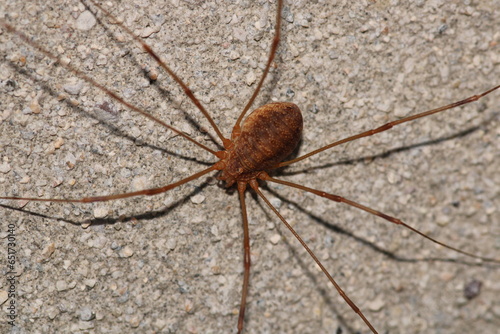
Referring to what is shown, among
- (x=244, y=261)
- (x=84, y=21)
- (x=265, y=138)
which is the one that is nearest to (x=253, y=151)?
(x=265, y=138)

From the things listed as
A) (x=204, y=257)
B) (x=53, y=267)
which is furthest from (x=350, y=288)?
(x=53, y=267)

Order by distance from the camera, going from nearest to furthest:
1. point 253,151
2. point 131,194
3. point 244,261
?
point 131,194, point 253,151, point 244,261

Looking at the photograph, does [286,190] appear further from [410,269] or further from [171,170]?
[410,269]

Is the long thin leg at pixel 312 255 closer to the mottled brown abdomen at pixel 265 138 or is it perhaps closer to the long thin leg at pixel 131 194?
the mottled brown abdomen at pixel 265 138

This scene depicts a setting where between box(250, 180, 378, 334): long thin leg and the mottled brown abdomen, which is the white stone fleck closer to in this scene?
the mottled brown abdomen

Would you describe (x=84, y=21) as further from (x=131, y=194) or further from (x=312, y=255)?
(x=312, y=255)

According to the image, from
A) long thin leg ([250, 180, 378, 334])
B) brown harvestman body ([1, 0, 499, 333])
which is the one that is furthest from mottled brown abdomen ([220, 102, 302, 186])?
long thin leg ([250, 180, 378, 334])

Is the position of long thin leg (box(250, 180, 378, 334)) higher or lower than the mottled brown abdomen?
lower

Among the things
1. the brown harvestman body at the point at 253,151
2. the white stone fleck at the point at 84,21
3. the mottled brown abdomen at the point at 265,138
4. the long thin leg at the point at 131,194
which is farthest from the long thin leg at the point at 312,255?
the white stone fleck at the point at 84,21
